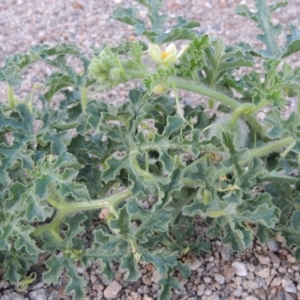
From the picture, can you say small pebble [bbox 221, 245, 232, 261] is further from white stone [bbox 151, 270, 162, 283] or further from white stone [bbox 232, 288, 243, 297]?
white stone [bbox 151, 270, 162, 283]

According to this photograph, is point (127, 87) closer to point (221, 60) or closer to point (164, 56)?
point (221, 60)

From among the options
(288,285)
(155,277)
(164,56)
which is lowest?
(288,285)

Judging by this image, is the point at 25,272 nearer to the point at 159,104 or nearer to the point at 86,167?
the point at 86,167

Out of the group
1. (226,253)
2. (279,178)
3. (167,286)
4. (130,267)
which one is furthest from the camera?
(226,253)

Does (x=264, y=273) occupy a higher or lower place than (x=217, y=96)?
lower

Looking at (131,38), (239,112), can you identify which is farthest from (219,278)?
(131,38)

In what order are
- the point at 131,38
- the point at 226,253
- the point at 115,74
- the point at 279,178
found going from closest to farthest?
the point at 115,74 → the point at 279,178 → the point at 226,253 → the point at 131,38

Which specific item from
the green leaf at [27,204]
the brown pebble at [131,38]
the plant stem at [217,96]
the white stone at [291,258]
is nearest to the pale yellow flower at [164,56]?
the plant stem at [217,96]

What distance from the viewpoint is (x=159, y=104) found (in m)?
2.46

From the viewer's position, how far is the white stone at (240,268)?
8.24 feet

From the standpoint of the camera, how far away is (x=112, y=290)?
2.50 m

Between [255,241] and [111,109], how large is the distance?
0.84 metres

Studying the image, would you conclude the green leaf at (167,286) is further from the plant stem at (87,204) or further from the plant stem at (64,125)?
the plant stem at (64,125)

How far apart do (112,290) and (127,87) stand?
1.46m
